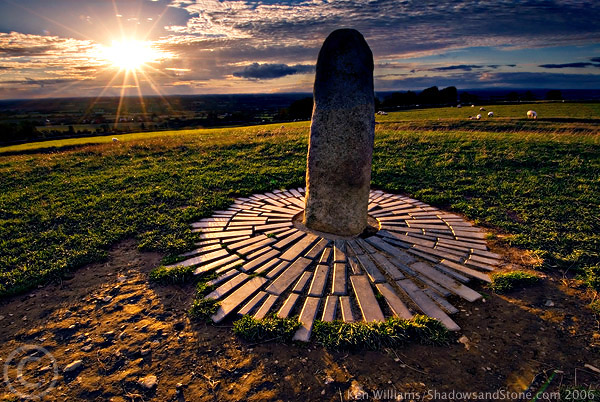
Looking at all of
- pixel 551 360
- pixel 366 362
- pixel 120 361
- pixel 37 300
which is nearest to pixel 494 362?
pixel 551 360

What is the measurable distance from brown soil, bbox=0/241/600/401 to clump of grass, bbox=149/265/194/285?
26 cm

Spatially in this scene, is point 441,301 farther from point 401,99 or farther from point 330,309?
point 401,99

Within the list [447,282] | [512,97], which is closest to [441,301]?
[447,282]

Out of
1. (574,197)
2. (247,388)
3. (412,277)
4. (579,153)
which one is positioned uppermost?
(579,153)

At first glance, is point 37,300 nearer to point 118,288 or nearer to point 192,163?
point 118,288

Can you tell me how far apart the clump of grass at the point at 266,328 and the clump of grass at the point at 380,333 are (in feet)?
0.83

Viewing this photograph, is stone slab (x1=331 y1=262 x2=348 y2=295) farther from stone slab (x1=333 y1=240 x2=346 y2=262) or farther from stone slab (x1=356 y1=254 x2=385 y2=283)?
stone slab (x1=356 y1=254 x2=385 y2=283)

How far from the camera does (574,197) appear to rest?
6.47 metres

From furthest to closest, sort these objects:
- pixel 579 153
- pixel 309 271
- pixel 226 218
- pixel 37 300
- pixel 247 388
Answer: pixel 579 153, pixel 226 218, pixel 309 271, pixel 37 300, pixel 247 388

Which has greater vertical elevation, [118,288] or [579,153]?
[579,153]

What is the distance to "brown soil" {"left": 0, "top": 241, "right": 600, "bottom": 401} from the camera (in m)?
2.68

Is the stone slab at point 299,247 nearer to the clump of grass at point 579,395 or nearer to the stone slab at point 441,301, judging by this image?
the stone slab at point 441,301

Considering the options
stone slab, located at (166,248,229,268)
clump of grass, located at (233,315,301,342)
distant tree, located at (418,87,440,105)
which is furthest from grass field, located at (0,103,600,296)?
distant tree, located at (418,87,440,105)

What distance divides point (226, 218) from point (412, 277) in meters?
3.31
